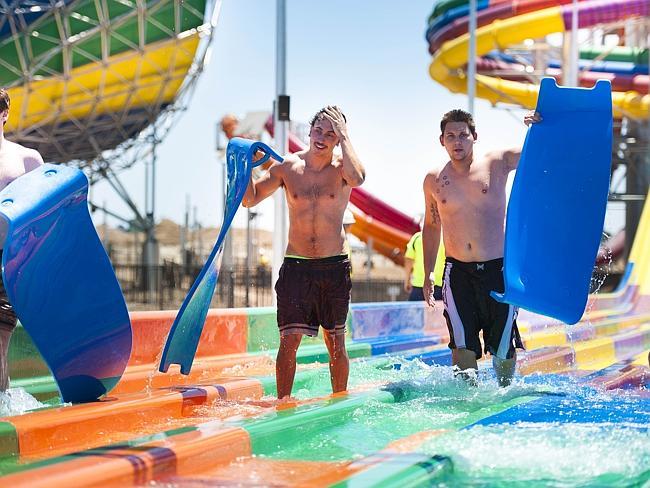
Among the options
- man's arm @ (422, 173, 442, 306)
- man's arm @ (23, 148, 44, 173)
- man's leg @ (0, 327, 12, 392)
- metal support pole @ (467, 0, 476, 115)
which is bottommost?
man's leg @ (0, 327, 12, 392)

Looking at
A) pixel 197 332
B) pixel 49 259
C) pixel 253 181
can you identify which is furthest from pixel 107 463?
pixel 253 181

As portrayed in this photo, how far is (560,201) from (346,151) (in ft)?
4.51

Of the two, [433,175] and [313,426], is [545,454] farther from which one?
[433,175]

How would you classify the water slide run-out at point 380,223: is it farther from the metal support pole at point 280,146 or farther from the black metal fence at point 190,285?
the metal support pole at point 280,146

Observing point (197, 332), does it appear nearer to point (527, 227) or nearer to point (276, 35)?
point (527, 227)

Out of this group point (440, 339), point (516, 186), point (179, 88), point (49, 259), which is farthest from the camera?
point (179, 88)

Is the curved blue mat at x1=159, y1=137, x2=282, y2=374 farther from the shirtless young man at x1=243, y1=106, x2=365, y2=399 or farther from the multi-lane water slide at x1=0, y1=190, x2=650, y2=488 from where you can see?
the multi-lane water slide at x1=0, y1=190, x2=650, y2=488

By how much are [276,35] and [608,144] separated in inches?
204

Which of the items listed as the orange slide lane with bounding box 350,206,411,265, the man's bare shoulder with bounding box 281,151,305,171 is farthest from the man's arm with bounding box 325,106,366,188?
the orange slide lane with bounding box 350,206,411,265

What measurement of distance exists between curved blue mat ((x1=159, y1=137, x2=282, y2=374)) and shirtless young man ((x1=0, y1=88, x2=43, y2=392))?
36.6 inches

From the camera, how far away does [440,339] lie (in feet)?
31.4

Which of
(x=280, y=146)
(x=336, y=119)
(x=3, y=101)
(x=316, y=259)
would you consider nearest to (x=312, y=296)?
(x=316, y=259)

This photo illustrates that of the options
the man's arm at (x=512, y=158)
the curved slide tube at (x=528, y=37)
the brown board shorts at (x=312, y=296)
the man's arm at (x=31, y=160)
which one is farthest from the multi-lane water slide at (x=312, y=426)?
the curved slide tube at (x=528, y=37)

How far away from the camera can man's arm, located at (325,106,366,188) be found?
493 centimetres
